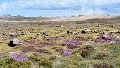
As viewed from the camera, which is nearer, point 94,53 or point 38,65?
point 38,65

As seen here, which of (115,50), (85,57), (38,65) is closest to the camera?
(38,65)

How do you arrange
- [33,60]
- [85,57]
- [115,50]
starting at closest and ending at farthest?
[33,60], [85,57], [115,50]

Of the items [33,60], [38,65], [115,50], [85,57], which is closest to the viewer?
[38,65]

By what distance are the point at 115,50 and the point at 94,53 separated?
113 inches

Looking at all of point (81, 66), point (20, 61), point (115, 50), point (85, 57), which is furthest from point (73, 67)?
point (115, 50)

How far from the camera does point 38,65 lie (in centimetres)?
2103

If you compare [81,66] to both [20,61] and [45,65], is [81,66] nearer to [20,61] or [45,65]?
[45,65]

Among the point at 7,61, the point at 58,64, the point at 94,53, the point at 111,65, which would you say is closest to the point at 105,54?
the point at 94,53

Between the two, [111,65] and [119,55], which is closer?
[111,65]

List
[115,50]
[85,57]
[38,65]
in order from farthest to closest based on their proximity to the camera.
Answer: [115,50], [85,57], [38,65]

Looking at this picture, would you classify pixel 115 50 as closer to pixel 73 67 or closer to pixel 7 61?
pixel 73 67

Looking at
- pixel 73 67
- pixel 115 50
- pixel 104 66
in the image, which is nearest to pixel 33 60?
pixel 73 67

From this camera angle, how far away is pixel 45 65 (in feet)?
69.5

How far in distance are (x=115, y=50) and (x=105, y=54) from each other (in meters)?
2.85
